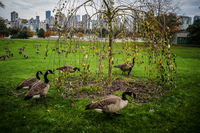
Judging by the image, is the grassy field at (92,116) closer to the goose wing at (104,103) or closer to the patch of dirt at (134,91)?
the patch of dirt at (134,91)

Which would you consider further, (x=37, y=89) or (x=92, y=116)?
(x=37, y=89)

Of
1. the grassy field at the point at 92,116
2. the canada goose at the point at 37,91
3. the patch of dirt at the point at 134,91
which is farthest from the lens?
the patch of dirt at the point at 134,91

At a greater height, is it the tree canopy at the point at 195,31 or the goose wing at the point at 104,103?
the tree canopy at the point at 195,31

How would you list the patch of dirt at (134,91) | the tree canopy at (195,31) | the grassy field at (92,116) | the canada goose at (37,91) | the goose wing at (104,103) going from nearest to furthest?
the grassy field at (92,116) → the goose wing at (104,103) → the canada goose at (37,91) → the patch of dirt at (134,91) → the tree canopy at (195,31)

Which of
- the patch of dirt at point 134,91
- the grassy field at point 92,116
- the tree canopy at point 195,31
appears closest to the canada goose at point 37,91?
the grassy field at point 92,116

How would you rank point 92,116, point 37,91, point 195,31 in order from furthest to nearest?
1. point 195,31
2. point 37,91
3. point 92,116

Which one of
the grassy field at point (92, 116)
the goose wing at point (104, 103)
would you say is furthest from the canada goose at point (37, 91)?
the goose wing at point (104, 103)

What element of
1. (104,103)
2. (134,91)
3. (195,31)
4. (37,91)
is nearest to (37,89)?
(37,91)

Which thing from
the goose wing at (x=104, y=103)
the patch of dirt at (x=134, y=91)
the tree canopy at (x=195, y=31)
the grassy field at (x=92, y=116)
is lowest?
the grassy field at (x=92, y=116)

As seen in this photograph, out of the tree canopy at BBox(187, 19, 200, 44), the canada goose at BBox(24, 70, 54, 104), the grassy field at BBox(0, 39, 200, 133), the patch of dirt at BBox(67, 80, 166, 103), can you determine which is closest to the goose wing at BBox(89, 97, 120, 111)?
→ the grassy field at BBox(0, 39, 200, 133)

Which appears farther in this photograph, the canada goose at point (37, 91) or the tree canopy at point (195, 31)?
the tree canopy at point (195, 31)

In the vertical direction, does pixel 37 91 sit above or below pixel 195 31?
below

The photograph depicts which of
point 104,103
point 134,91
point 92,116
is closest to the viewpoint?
point 104,103

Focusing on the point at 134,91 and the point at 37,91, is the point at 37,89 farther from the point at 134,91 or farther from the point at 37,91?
the point at 134,91
